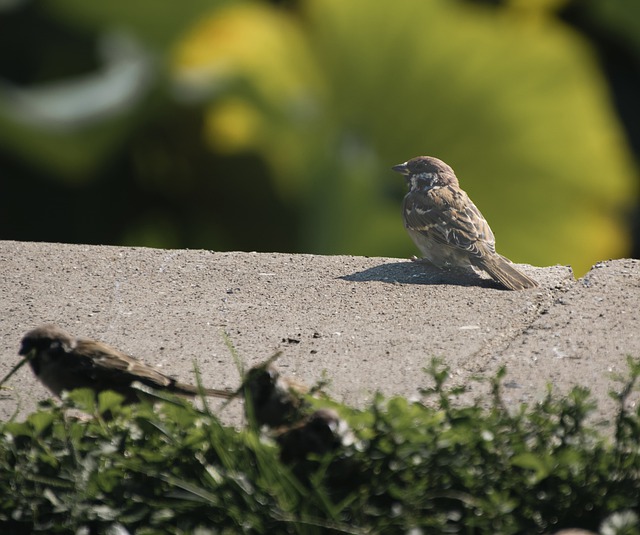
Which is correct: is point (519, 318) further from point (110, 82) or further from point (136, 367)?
point (110, 82)

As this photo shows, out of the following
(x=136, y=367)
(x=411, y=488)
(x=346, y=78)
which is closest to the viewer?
(x=411, y=488)

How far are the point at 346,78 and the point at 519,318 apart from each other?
7.95 ft

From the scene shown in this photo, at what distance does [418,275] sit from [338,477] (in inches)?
95.7

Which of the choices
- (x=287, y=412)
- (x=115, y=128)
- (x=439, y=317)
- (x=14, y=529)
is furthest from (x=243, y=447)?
(x=115, y=128)

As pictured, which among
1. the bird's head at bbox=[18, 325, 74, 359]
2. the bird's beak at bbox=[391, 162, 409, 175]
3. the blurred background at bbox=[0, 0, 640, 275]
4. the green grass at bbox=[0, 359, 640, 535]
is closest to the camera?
the green grass at bbox=[0, 359, 640, 535]

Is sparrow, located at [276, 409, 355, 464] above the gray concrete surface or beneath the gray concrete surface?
beneath

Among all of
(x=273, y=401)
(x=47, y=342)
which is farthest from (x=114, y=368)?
(x=273, y=401)

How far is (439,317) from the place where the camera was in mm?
4578

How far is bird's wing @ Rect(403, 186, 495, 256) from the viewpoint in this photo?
18.2 ft

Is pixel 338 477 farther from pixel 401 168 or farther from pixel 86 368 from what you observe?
pixel 401 168

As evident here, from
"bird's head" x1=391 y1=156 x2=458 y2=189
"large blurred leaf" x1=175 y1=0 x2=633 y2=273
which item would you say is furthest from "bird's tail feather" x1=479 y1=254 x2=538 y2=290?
"large blurred leaf" x1=175 y1=0 x2=633 y2=273

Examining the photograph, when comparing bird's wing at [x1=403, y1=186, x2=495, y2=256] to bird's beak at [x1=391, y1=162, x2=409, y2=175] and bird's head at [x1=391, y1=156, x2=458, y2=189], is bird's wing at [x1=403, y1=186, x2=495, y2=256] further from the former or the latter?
bird's beak at [x1=391, y1=162, x2=409, y2=175]

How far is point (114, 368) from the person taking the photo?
11.9ft

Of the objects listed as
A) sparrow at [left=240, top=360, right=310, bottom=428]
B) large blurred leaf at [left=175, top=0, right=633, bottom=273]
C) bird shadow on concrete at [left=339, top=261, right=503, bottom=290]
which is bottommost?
sparrow at [left=240, top=360, right=310, bottom=428]
